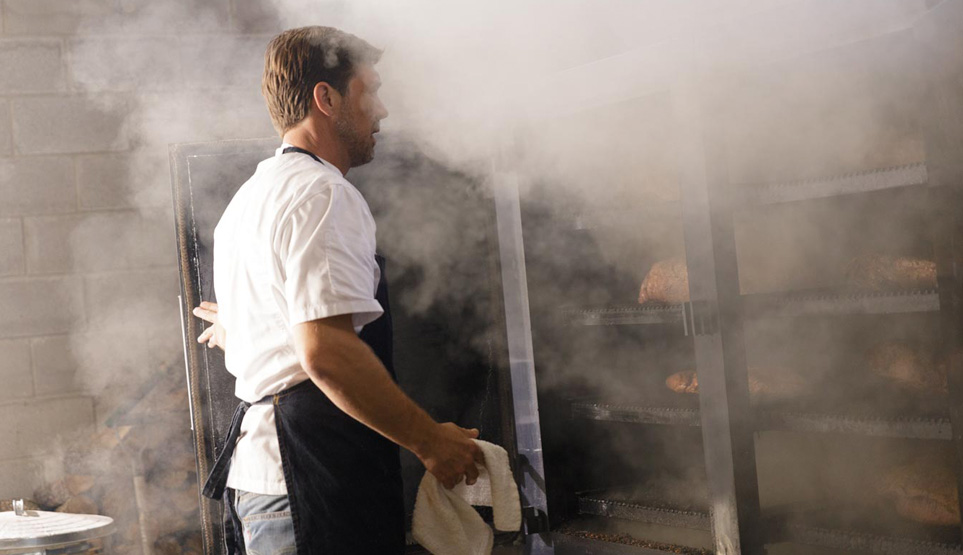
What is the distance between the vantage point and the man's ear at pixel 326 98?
1692 millimetres

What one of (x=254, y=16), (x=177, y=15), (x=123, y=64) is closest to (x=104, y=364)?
(x=123, y=64)

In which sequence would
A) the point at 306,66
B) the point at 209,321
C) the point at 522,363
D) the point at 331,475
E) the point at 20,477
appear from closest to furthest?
the point at 331,475 < the point at 306,66 < the point at 209,321 < the point at 522,363 < the point at 20,477

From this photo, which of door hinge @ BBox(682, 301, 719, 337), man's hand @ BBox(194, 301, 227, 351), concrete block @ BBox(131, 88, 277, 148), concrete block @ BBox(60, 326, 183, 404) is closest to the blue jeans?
man's hand @ BBox(194, 301, 227, 351)

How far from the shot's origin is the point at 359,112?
1.74 m

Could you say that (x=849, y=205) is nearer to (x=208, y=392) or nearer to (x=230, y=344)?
(x=230, y=344)

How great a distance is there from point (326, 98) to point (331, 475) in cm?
70

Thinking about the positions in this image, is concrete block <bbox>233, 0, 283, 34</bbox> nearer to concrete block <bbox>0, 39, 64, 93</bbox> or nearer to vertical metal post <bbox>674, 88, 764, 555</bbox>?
concrete block <bbox>0, 39, 64, 93</bbox>

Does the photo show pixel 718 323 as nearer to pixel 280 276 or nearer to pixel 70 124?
pixel 280 276

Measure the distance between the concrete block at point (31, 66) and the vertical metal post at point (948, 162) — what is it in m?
2.90

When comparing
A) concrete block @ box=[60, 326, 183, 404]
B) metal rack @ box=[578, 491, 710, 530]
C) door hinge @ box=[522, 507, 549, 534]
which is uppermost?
concrete block @ box=[60, 326, 183, 404]

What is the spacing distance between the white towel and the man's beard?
1.99 ft

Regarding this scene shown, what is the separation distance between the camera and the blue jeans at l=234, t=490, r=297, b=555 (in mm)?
1580

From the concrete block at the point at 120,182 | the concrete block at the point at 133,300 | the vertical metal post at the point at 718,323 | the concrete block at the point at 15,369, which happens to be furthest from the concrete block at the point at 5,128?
the vertical metal post at the point at 718,323

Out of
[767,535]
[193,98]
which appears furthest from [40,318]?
[767,535]
